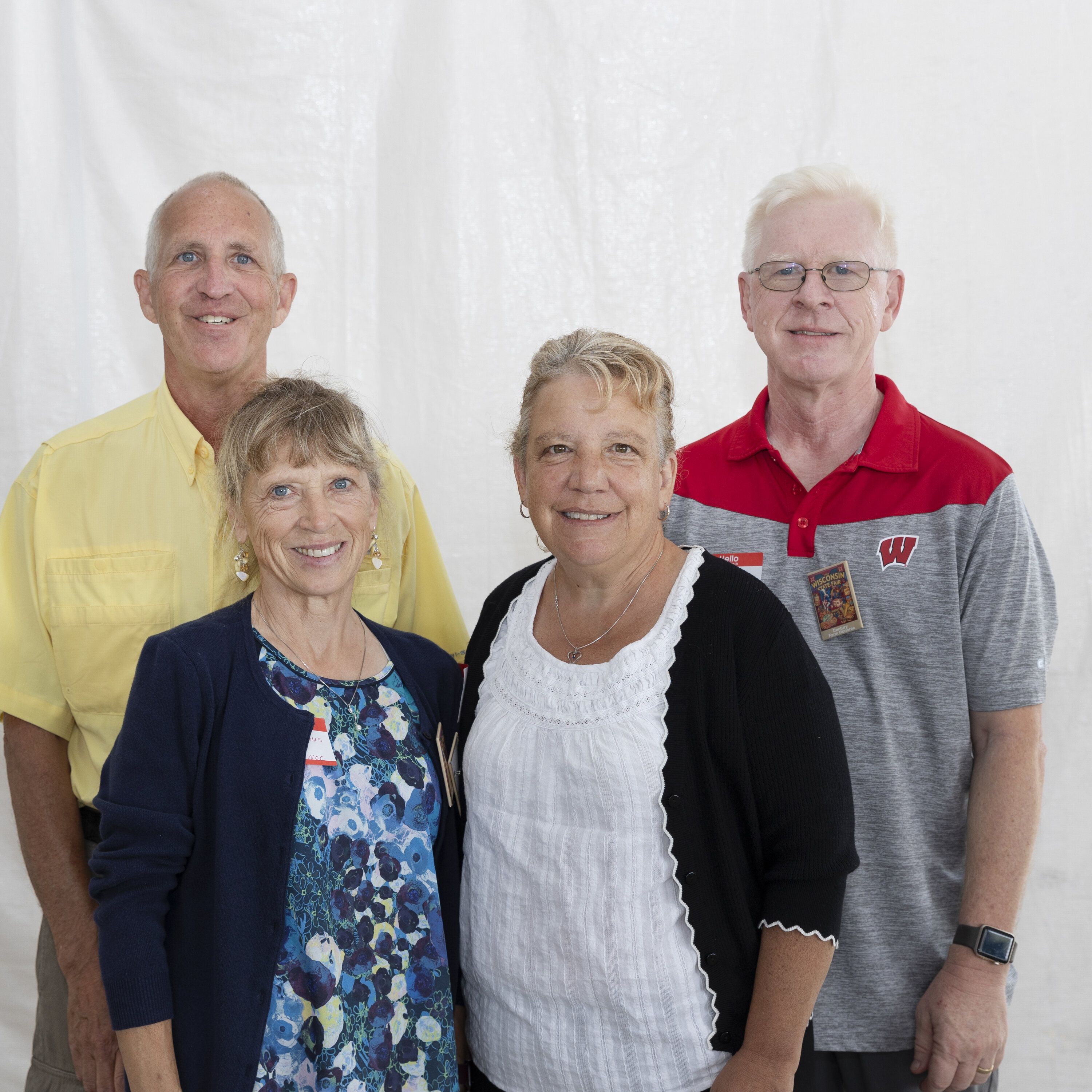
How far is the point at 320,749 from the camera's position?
1598 mm

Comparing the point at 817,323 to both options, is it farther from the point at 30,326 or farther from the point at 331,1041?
the point at 30,326

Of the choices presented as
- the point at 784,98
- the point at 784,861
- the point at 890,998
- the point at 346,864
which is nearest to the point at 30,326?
the point at 346,864

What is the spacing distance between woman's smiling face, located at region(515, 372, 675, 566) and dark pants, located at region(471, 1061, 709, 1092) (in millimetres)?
828

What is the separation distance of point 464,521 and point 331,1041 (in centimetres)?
164

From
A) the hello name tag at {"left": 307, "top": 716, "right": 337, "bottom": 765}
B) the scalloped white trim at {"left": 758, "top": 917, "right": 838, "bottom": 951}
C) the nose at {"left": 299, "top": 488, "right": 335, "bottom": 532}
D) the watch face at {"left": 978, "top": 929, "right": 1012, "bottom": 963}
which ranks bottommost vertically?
the watch face at {"left": 978, "top": 929, "right": 1012, "bottom": 963}

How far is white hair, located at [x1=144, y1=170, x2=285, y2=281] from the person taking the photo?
205cm

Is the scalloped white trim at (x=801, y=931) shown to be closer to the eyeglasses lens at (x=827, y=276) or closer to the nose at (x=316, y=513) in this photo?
the nose at (x=316, y=513)

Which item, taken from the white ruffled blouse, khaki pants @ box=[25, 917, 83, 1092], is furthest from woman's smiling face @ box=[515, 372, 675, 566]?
khaki pants @ box=[25, 917, 83, 1092]

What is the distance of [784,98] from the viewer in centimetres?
284

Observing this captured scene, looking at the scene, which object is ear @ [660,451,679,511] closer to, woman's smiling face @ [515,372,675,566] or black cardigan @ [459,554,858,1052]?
woman's smiling face @ [515,372,675,566]

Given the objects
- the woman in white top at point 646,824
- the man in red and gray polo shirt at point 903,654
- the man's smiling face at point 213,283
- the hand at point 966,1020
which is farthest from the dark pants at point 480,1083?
the man's smiling face at point 213,283

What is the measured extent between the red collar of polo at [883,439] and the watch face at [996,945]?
0.78 metres

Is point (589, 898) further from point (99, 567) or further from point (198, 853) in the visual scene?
point (99, 567)

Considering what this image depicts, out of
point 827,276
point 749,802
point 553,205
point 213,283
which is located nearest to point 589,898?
point 749,802
